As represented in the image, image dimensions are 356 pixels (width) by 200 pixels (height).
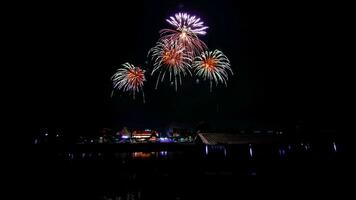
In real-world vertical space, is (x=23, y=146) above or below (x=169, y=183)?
above

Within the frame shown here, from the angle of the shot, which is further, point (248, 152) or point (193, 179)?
point (248, 152)

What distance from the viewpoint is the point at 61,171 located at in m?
23.8

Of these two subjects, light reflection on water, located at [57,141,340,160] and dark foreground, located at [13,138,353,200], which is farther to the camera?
light reflection on water, located at [57,141,340,160]

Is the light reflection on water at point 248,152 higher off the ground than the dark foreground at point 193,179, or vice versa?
the light reflection on water at point 248,152

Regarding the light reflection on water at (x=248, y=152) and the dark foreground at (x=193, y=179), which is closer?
the dark foreground at (x=193, y=179)

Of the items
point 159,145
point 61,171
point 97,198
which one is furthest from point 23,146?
point 159,145

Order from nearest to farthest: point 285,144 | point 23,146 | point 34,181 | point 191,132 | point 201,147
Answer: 1. point 34,181
2. point 23,146
3. point 201,147
4. point 285,144
5. point 191,132

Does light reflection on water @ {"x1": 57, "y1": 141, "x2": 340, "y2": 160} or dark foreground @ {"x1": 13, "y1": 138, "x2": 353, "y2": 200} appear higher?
light reflection on water @ {"x1": 57, "y1": 141, "x2": 340, "y2": 160}

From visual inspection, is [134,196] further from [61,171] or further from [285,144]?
[285,144]

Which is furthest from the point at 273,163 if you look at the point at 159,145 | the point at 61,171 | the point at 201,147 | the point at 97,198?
the point at 159,145

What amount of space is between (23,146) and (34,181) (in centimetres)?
306

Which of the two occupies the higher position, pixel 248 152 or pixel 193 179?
pixel 248 152

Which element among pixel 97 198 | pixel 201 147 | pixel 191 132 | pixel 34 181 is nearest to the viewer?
pixel 97 198

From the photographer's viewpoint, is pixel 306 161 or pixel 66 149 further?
pixel 66 149
